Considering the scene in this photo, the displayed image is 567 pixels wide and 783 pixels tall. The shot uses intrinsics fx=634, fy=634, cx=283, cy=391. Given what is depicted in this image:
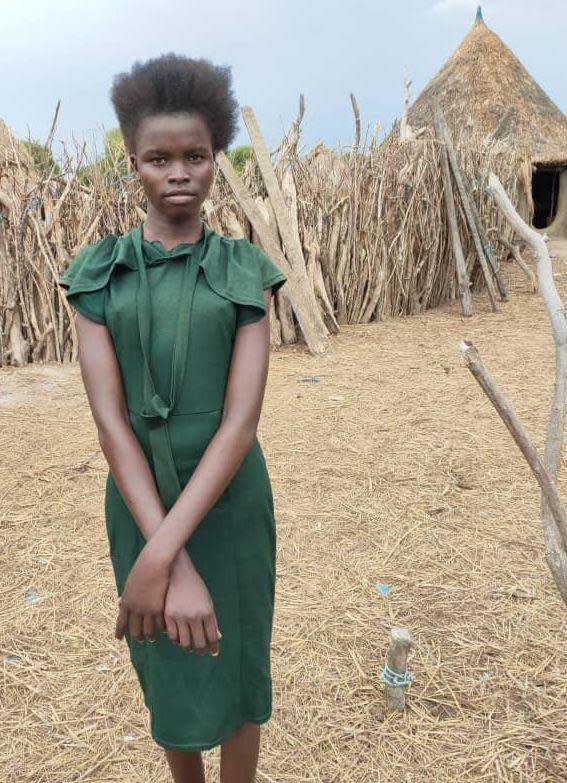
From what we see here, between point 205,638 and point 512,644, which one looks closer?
point 205,638

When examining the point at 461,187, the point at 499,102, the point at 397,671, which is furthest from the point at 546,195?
the point at 397,671

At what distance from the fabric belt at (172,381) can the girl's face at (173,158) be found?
0.37 feet

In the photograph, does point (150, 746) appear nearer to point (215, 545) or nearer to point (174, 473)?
point (215, 545)

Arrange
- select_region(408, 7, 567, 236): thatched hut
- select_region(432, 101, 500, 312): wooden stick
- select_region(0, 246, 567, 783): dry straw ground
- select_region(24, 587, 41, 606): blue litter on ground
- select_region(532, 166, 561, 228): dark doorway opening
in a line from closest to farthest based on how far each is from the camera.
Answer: select_region(0, 246, 567, 783): dry straw ground, select_region(24, 587, 41, 606): blue litter on ground, select_region(432, 101, 500, 312): wooden stick, select_region(408, 7, 567, 236): thatched hut, select_region(532, 166, 561, 228): dark doorway opening

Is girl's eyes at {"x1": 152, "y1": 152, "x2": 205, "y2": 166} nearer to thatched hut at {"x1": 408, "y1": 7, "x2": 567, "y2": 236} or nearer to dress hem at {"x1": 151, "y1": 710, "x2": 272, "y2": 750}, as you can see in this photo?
dress hem at {"x1": 151, "y1": 710, "x2": 272, "y2": 750}

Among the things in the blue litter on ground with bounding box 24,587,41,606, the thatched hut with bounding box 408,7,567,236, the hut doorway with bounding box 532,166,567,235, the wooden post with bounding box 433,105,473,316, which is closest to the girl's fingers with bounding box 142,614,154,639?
the blue litter on ground with bounding box 24,587,41,606

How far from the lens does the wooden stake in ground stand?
1.15 m

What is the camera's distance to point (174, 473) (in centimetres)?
112

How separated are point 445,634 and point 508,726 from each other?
401 millimetres

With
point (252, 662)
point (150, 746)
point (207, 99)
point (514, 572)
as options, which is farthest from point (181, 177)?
point (514, 572)

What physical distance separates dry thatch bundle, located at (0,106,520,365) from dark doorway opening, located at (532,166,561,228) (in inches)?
311

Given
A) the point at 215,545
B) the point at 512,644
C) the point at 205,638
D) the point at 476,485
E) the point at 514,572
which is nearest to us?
the point at 205,638

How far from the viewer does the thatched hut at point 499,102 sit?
12.8 m

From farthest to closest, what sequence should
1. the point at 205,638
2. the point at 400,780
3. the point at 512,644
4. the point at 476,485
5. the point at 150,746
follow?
the point at 476,485 → the point at 512,644 → the point at 150,746 → the point at 400,780 → the point at 205,638
